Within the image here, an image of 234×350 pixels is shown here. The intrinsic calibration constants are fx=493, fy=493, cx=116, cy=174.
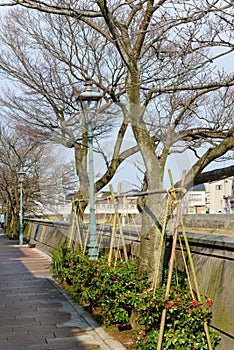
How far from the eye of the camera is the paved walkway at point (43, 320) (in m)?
6.45

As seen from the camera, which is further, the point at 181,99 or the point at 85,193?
the point at 85,193

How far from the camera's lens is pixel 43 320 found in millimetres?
7887

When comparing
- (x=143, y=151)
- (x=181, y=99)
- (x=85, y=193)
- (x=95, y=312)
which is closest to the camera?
(x=143, y=151)

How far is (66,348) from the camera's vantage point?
245 inches

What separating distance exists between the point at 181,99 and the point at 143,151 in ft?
13.2

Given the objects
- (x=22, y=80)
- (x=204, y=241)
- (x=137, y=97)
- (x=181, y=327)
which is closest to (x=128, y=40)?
(x=137, y=97)

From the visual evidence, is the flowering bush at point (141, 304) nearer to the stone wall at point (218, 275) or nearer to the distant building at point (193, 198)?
the stone wall at point (218, 275)

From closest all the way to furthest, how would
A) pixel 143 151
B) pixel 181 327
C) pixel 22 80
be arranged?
pixel 181 327, pixel 143 151, pixel 22 80

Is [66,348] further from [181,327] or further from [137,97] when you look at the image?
[137,97]

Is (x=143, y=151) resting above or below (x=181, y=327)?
above

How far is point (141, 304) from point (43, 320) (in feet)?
10.4

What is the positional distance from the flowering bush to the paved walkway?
0.32 meters

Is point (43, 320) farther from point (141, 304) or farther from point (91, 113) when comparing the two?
point (91, 113)

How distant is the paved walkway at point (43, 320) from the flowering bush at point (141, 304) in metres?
0.32
